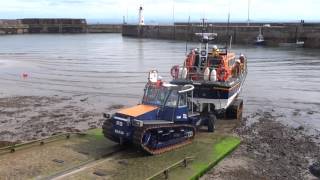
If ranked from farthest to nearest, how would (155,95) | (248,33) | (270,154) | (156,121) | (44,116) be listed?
(248,33), (44,116), (270,154), (155,95), (156,121)

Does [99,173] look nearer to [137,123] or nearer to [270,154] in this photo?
[137,123]

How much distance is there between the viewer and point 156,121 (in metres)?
16.2

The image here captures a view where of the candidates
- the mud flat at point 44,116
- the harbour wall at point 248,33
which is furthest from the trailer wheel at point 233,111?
the harbour wall at point 248,33

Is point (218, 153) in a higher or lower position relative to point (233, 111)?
lower

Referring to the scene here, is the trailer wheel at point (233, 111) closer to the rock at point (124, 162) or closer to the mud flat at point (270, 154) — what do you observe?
the mud flat at point (270, 154)

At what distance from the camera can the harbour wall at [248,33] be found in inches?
3054

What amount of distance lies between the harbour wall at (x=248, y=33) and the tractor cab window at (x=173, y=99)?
4851 centimetres

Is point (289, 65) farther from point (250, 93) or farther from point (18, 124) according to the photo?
point (18, 124)

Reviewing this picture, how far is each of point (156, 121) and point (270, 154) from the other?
4881 millimetres

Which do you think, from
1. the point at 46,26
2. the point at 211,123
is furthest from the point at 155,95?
the point at 46,26

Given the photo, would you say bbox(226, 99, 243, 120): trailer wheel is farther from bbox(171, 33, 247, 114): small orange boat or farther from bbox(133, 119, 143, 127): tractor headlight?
bbox(133, 119, 143, 127): tractor headlight

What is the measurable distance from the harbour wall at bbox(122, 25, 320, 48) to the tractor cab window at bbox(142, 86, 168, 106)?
159ft

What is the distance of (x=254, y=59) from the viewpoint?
188ft

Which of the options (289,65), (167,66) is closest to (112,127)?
(167,66)
